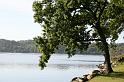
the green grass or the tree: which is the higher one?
the tree

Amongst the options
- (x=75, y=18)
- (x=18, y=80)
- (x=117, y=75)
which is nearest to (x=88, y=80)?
(x=117, y=75)

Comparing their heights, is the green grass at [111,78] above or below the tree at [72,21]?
below

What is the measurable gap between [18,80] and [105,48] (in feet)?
83.6

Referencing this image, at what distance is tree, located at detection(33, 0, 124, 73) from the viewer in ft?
145

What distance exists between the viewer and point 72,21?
1758 inches

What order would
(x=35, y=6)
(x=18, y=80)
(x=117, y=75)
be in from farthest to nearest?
(x=18, y=80), (x=35, y=6), (x=117, y=75)

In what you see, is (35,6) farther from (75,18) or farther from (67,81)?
(67,81)

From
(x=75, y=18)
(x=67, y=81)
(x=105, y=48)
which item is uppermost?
(x=75, y=18)

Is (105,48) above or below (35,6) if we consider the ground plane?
below

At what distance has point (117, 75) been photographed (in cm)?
4275

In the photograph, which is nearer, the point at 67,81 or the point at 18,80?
the point at 67,81

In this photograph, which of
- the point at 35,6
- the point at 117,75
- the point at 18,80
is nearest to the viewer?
Answer: the point at 117,75

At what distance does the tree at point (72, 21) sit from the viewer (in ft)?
145

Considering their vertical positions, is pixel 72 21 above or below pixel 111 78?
above
